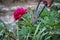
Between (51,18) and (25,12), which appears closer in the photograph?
(51,18)

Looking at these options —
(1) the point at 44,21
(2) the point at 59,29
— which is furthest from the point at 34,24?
(2) the point at 59,29

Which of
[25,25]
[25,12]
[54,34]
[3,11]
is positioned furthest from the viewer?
[3,11]

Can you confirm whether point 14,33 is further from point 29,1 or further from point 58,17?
point 29,1

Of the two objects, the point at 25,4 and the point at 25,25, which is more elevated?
the point at 25,25

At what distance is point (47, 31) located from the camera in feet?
6.13

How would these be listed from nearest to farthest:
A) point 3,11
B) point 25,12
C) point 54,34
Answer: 1. point 54,34
2. point 25,12
3. point 3,11

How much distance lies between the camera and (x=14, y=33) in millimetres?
1887

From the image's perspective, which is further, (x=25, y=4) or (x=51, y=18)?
(x=25, y=4)

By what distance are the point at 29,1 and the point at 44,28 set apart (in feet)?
8.88

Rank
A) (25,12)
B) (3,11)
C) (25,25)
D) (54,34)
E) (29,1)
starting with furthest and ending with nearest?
1. (29,1)
2. (3,11)
3. (25,12)
4. (25,25)
5. (54,34)

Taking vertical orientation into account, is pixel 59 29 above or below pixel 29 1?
above

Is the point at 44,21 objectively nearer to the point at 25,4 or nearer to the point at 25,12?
the point at 25,12

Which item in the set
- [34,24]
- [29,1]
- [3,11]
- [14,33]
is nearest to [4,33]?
[14,33]

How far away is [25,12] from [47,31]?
0.47 meters
